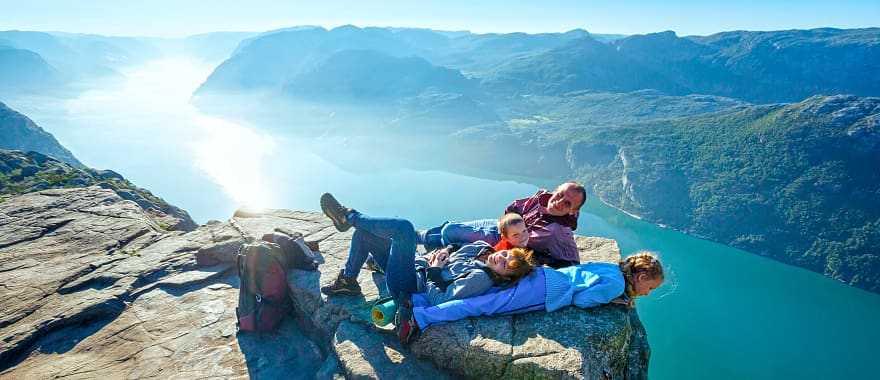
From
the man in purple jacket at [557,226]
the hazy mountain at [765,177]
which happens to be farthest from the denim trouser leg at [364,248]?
the hazy mountain at [765,177]

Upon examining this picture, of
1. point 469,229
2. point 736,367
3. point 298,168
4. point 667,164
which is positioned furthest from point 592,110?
point 469,229

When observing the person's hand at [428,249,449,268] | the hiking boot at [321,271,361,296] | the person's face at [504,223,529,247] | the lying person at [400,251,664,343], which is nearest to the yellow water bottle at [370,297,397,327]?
the lying person at [400,251,664,343]

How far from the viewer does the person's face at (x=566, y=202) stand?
5.09m

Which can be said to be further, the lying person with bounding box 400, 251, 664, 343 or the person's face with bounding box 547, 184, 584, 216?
the person's face with bounding box 547, 184, 584, 216

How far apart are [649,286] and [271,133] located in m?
179

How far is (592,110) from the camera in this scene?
175 meters

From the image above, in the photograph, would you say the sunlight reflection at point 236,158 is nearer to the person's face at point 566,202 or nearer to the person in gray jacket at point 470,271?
the person in gray jacket at point 470,271

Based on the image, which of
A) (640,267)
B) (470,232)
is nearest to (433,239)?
(470,232)

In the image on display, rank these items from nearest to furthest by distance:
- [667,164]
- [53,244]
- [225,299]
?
[225,299], [53,244], [667,164]

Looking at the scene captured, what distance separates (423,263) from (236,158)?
5257 inches

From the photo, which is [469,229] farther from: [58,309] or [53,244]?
[53,244]

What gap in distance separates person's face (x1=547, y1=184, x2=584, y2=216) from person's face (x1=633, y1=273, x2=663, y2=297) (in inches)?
40.2

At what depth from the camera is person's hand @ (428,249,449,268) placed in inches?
196

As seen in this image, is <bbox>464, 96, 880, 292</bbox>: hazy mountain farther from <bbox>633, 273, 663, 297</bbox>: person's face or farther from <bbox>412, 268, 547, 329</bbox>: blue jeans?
<bbox>412, 268, 547, 329</bbox>: blue jeans
